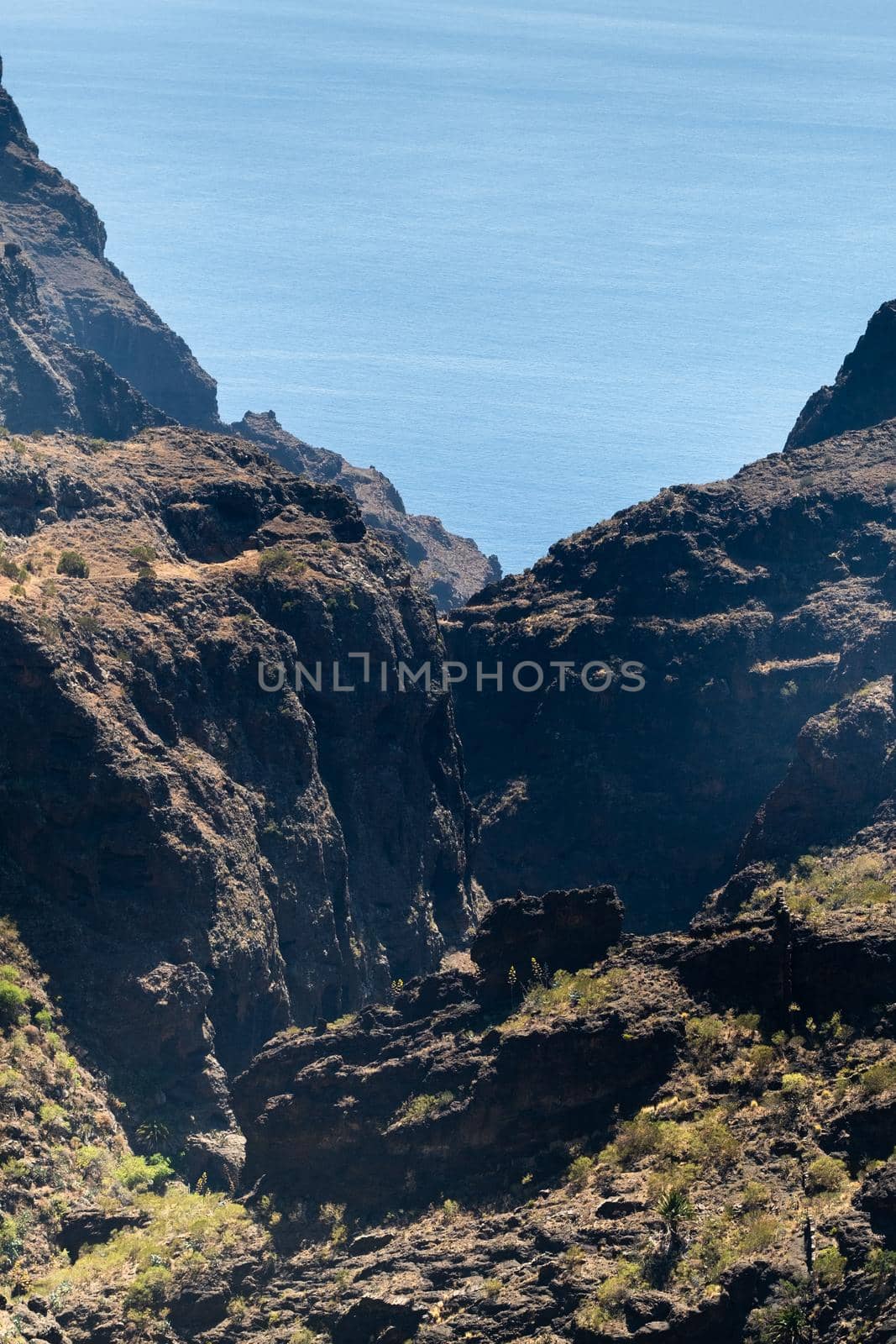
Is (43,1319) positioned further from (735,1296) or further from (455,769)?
(455,769)

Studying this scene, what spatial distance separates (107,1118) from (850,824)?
159ft

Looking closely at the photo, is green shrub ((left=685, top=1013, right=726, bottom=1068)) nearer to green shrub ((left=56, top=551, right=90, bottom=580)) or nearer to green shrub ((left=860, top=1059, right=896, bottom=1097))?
green shrub ((left=860, top=1059, right=896, bottom=1097))

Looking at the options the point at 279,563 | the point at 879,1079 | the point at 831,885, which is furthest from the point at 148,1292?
the point at 279,563

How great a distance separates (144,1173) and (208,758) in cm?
2879

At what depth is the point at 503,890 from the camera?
17088 centimetres

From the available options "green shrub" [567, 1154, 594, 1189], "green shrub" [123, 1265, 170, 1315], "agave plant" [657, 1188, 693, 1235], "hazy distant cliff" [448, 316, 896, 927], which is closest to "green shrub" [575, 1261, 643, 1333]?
"agave plant" [657, 1188, 693, 1235]

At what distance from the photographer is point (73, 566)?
143250mm

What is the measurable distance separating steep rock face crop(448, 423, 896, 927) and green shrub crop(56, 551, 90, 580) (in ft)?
128

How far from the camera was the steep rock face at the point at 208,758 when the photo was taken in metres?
128

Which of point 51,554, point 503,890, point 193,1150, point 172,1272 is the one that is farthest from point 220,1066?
point 503,890

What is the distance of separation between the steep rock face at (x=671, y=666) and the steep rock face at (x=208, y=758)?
12826 millimetres

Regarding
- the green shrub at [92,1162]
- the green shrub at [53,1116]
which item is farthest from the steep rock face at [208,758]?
the green shrub at [92,1162]

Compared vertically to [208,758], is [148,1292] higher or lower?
lower

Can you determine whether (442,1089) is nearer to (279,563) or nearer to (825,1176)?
(825,1176)
